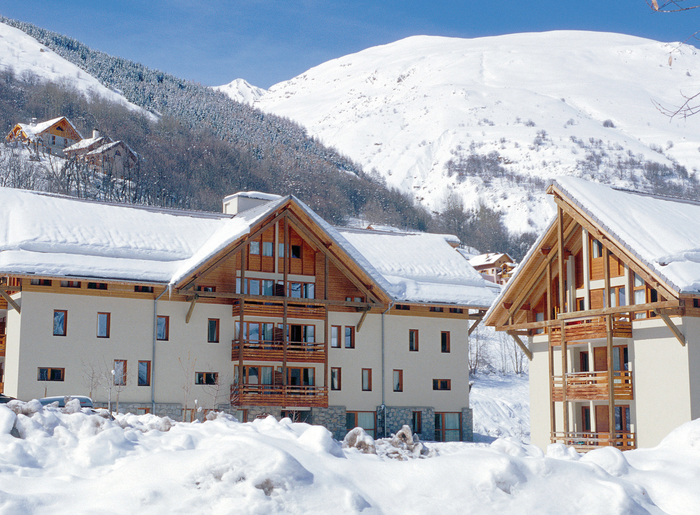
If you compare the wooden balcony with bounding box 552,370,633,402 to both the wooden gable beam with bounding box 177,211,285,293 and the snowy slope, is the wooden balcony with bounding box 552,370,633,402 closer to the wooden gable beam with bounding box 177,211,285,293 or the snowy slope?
the wooden gable beam with bounding box 177,211,285,293

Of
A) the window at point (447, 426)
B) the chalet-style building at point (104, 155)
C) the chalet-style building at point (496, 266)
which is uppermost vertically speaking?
the chalet-style building at point (104, 155)

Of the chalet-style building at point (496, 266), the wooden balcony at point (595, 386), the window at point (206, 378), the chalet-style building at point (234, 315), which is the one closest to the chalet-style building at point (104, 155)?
the chalet-style building at point (496, 266)

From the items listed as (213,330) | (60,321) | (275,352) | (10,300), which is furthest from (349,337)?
(10,300)

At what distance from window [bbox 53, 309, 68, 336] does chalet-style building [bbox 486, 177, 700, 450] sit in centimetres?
1616

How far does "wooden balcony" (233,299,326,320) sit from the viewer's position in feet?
115

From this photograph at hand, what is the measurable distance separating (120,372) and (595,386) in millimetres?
17981

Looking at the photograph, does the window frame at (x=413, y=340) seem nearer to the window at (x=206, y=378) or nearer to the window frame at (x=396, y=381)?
the window frame at (x=396, y=381)

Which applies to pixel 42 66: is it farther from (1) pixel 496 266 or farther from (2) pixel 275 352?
(2) pixel 275 352

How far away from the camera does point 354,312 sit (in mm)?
38125

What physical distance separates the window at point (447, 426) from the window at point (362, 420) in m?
3.45

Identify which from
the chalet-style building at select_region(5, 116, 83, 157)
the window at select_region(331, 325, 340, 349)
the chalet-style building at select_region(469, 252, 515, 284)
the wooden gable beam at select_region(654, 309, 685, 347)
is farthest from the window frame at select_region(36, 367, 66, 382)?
the chalet-style building at select_region(5, 116, 83, 157)

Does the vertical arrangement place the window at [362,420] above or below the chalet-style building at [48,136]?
below

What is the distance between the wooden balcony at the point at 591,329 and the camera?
2644 centimetres

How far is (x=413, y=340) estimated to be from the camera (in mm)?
39094
